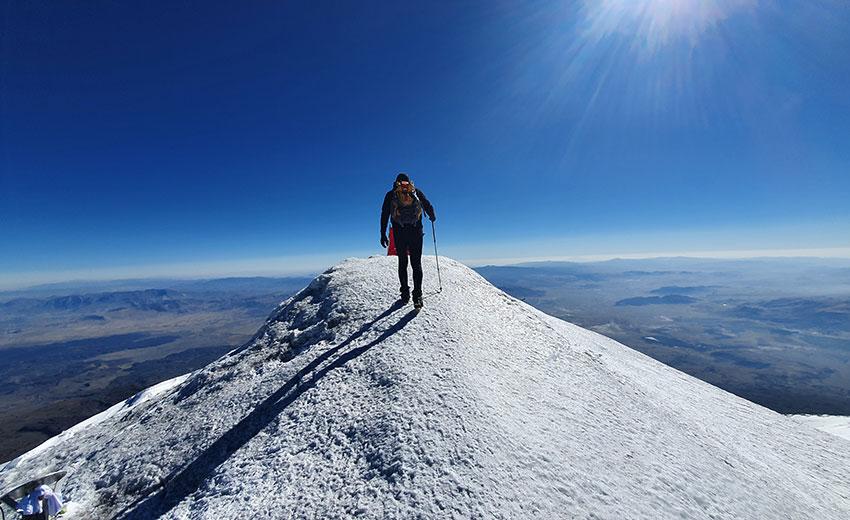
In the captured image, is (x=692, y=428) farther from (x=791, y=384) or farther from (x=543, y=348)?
(x=791, y=384)

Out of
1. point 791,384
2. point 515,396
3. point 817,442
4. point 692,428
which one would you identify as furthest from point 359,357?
point 791,384

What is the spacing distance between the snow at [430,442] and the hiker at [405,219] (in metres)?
1.85

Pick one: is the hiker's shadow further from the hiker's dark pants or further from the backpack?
the backpack

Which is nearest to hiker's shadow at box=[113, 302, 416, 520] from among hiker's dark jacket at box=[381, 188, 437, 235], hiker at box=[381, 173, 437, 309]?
hiker at box=[381, 173, 437, 309]

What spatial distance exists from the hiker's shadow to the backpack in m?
3.54

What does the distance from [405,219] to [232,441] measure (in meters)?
7.07

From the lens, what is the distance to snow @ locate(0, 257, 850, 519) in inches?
212

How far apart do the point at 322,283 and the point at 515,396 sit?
400 inches

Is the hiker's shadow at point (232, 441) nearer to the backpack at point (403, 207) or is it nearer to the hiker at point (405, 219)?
the hiker at point (405, 219)

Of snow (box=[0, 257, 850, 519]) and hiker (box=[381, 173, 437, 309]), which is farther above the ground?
hiker (box=[381, 173, 437, 309])

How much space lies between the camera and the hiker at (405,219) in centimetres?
1038

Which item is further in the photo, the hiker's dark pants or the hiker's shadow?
the hiker's dark pants

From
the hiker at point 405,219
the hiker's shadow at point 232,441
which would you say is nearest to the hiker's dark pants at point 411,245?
the hiker at point 405,219

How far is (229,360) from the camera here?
12023 mm
